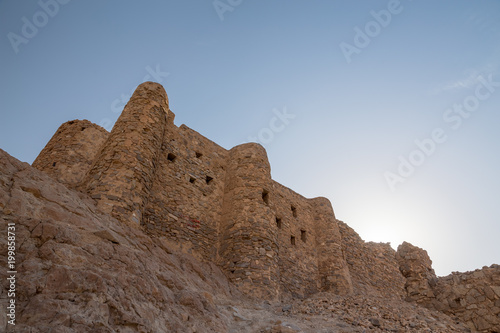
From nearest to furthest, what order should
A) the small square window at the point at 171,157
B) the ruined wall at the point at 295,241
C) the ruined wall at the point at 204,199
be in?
1. the ruined wall at the point at 204,199
2. the small square window at the point at 171,157
3. the ruined wall at the point at 295,241

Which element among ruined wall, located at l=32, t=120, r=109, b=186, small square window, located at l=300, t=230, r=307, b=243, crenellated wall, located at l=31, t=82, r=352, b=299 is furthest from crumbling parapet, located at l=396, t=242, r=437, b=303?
ruined wall, located at l=32, t=120, r=109, b=186

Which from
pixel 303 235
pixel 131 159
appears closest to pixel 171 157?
pixel 131 159

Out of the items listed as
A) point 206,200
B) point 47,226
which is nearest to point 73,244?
point 47,226

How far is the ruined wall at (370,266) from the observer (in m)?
15.4

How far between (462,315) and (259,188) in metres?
7.79

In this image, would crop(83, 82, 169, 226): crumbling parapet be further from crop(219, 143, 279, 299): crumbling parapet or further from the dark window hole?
the dark window hole

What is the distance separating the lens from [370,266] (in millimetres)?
16359

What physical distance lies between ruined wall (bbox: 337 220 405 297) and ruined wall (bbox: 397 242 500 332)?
9.43 feet

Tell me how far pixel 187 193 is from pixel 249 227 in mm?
2352

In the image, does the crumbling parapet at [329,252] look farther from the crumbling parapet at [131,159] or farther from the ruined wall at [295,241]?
the crumbling parapet at [131,159]

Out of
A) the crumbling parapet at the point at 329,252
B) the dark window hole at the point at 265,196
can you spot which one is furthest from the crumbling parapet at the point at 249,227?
the crumbling parapet at the point at 329,252

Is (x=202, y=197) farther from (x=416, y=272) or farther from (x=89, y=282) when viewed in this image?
(x=416, y=272)

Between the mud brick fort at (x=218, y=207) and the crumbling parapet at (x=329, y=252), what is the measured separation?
0.05 m

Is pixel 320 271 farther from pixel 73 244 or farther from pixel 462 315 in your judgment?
pixel 73 244
